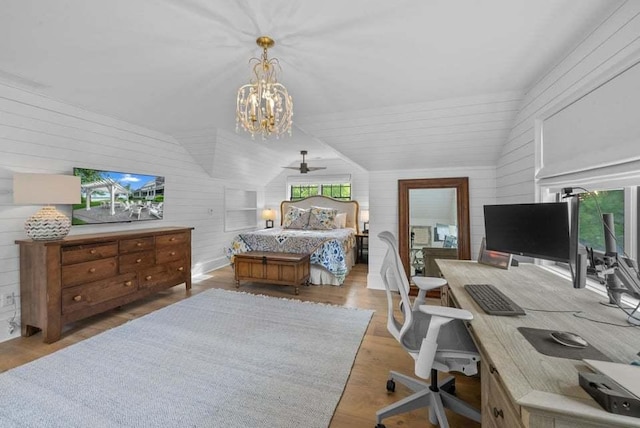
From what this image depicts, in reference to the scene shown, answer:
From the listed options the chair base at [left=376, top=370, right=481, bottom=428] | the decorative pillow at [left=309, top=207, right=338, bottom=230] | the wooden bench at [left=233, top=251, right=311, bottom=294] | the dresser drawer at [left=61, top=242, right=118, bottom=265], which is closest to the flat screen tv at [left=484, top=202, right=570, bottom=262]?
the chair base at [left=376, top=370, right=481, bottom=428]

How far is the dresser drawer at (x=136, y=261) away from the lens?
2.94 meters

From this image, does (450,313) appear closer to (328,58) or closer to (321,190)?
(328,58)

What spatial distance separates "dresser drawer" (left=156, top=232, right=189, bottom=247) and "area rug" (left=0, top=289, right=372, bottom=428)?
37.0 inches

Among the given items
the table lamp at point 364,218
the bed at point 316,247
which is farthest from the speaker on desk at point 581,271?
the table lamp at point 364,218

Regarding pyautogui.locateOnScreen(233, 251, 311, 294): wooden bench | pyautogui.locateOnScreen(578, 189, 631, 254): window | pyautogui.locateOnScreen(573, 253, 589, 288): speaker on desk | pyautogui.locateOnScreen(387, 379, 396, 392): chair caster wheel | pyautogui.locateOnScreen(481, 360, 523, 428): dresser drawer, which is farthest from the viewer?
pyautogui.locateOnScreen(233, 251, 311, 294): wooden bench

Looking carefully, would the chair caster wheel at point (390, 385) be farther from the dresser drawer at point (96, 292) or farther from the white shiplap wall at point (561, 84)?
the dresser drawer at point (96, 292)

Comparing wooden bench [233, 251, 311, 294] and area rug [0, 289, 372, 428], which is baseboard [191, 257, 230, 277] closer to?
wooden bench [233, 251, 311, 294]

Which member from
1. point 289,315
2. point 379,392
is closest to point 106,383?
point 289,315

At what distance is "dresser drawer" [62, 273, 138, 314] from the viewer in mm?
2461

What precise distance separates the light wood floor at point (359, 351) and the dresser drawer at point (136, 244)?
70 cm

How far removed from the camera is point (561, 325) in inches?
43.6

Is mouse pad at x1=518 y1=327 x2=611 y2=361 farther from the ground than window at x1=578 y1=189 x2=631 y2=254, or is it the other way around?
window at x1=578 y1=189 x2=631 y2=254

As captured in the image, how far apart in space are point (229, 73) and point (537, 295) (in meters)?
2.71

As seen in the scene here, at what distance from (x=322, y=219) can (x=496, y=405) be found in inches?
179
